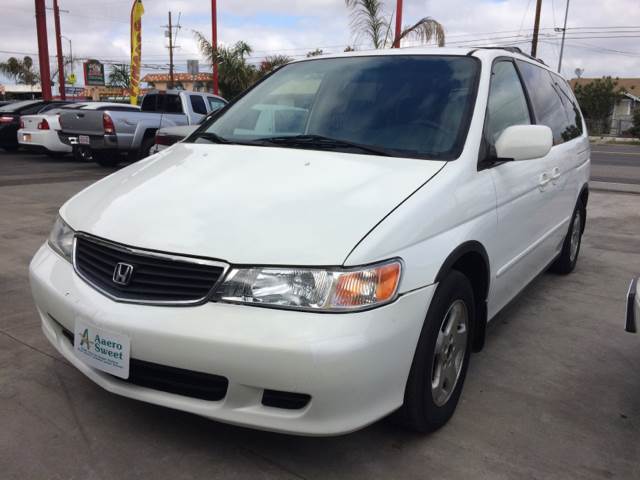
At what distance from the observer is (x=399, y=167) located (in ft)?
8.52

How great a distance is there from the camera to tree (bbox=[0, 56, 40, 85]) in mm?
59244

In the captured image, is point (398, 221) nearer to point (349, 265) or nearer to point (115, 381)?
point (349, 265)

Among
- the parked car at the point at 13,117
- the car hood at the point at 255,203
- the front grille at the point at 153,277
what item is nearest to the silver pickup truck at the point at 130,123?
the parked car at the point at 13,117

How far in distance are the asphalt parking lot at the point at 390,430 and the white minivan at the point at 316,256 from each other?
0.22m

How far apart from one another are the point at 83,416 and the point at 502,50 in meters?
3.10

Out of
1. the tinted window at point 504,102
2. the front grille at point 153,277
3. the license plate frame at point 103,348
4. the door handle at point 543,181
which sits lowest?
the license plate frame at point 103,348

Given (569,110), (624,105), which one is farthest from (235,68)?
(624,105)

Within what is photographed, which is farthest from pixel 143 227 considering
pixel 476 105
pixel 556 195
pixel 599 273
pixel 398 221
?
pixel 599 273

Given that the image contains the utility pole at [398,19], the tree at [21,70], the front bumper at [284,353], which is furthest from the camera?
the tree at [21,70]

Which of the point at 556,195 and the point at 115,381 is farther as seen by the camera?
the point at 556,195

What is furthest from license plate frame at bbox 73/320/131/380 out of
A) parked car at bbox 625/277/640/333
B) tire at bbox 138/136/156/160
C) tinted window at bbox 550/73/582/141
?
tire at bbox 138/136/156/160

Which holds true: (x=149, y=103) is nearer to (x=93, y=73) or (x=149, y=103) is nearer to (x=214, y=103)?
(x=214, y=103)

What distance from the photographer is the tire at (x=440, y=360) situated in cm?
229

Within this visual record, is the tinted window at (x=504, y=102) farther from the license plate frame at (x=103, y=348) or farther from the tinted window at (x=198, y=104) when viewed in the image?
the tinted window at (x=198, y=104)
